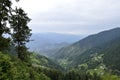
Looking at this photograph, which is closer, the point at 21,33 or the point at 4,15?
the point at 4,15

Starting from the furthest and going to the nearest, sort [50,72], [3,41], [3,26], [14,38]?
1. [50,72]
2. [14,38]
3. [3,26]
4. [3,41]

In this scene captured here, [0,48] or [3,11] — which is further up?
[3,11]

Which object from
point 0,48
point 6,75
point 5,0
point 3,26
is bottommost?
point 6,75

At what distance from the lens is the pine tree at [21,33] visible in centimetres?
5609

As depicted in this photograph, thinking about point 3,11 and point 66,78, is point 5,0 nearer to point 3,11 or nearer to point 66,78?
point 3,11

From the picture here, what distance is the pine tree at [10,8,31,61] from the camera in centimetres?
5609

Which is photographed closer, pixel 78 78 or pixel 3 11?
pixel 3 11

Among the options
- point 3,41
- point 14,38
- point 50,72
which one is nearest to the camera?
point 3,41

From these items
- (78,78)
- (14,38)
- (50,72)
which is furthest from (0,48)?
(78,78)

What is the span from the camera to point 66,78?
620ft

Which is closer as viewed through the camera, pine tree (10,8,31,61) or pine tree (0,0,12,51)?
pine tree (0,0,12,51)

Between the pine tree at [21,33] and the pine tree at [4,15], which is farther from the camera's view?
the pine tree at [21,33]

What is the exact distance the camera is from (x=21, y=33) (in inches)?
2253

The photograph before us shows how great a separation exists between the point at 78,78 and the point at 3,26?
155 m
